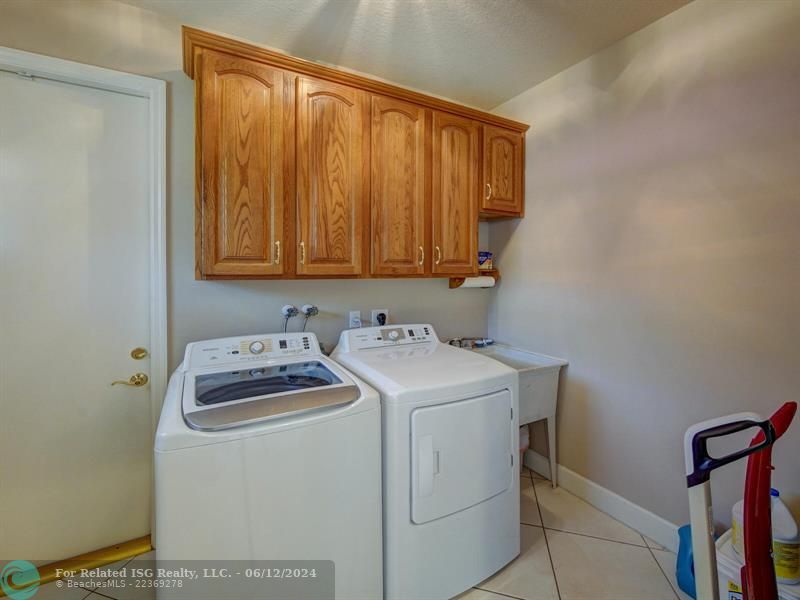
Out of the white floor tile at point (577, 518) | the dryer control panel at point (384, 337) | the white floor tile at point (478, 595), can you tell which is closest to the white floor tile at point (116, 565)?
the dryer control panel at point (384, 337)

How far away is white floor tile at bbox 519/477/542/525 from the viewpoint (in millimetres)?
1986

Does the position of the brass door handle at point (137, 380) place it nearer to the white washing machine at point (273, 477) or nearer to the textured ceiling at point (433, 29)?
the white washing machine at point (273, 477)

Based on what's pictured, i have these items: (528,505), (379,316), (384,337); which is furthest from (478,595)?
(379,316)

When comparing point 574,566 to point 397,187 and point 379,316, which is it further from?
point 397,187

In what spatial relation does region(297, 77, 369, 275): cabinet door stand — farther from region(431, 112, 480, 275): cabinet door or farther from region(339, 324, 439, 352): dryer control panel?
region(431, 112, 480, 275): cabinet door

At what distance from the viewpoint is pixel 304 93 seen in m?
1.75

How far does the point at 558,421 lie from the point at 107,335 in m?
2.55

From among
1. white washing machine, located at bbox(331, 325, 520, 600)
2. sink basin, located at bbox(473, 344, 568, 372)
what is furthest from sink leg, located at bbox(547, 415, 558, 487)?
white washing machine, located at bbox(331, 325, 520, 600)

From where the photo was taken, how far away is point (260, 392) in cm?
155

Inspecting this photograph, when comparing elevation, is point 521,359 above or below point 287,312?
below

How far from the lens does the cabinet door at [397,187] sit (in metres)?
1.95

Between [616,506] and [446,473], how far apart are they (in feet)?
4.00

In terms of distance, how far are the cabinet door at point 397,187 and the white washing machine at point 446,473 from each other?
618 millimetres

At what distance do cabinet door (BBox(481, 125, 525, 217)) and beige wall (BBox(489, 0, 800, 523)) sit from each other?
0.32ft
